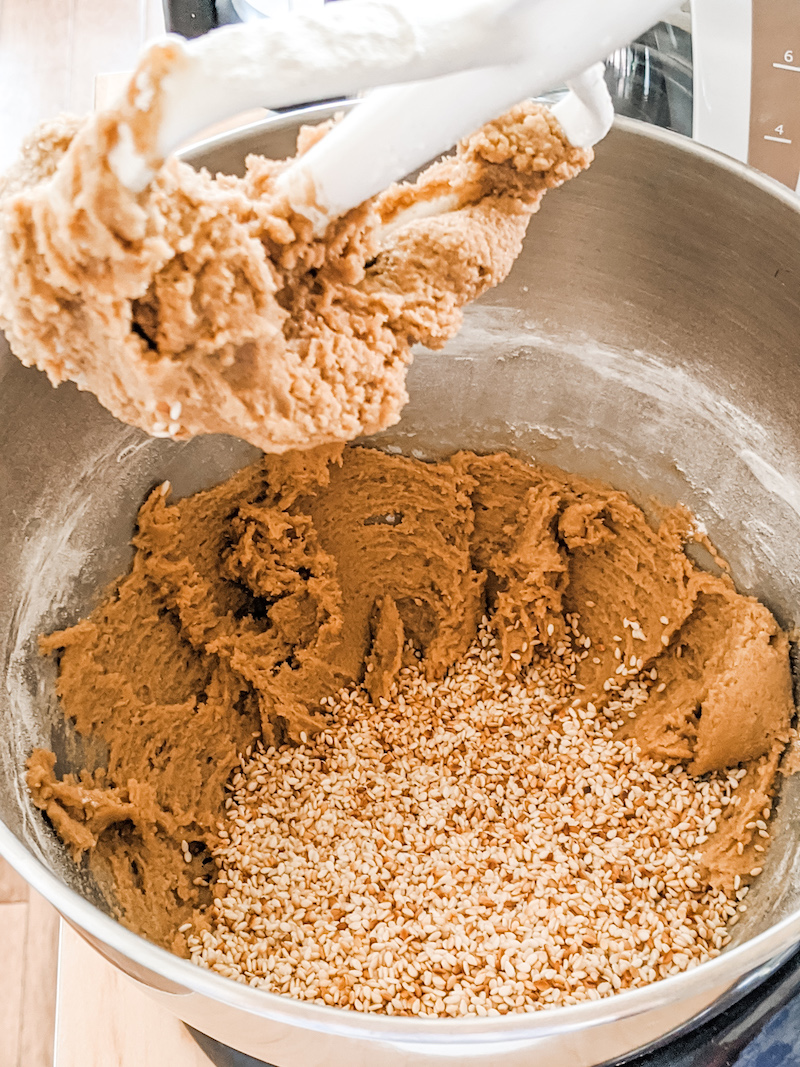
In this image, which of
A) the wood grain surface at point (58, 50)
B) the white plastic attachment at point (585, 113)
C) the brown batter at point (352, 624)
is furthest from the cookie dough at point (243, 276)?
the wood grain surface at point (58, 50)

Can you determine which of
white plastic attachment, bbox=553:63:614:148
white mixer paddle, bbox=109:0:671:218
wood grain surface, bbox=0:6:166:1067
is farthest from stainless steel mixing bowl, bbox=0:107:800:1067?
wood grain surface, bbox=0:6:166:1067

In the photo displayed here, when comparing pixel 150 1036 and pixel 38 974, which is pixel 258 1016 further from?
pixel 38 974

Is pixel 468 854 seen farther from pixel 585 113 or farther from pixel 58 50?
pixel 58 50

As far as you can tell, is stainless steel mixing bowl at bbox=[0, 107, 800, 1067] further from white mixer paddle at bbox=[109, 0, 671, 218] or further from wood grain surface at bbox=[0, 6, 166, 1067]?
wood grain surface at bbox=[0, 6, 166, 1067]

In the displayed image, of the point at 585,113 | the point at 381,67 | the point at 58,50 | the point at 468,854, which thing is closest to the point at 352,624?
the point at 468,854

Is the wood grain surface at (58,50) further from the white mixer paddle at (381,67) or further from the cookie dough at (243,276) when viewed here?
→ the white mixer paddle at (381,67)
